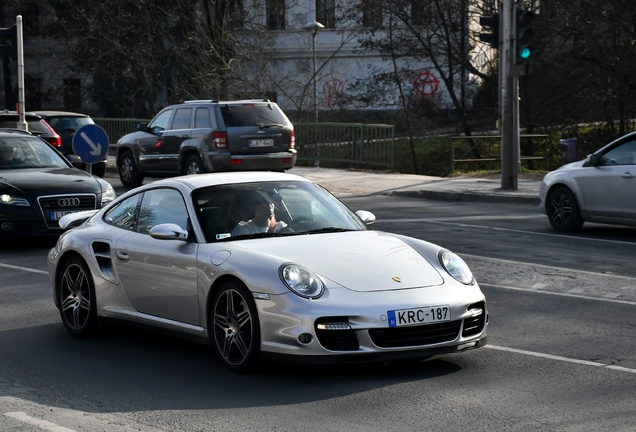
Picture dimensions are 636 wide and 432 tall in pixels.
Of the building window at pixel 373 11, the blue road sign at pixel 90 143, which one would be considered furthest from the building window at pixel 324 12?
the blue road sign at pixel 90 143

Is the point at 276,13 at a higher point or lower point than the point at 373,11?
higher

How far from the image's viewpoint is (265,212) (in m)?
7.63

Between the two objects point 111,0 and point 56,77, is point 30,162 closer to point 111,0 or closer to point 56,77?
point 111,0

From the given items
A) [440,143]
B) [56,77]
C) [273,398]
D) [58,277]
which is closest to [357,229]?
[273,398]

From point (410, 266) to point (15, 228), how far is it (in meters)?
7.91

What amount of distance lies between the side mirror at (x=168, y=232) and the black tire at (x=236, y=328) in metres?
0.63

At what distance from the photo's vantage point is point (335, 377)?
674 centimetres

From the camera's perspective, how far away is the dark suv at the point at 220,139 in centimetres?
2167

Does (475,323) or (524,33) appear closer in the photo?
(475,323)

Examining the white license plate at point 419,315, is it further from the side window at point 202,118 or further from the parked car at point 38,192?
the side window at point 202,118

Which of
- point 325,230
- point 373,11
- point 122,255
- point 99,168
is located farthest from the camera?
point 373,11

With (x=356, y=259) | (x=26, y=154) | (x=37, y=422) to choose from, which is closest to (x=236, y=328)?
(x=356, y=259)

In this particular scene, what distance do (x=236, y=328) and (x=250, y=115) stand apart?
50.6 feet

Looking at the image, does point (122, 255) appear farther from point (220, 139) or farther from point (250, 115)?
point (250, 115)
